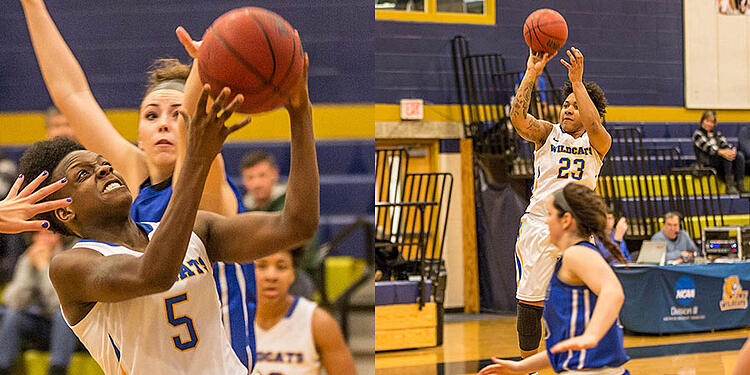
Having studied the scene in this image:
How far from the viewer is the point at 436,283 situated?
8094 mm

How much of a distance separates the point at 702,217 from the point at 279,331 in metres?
8.87

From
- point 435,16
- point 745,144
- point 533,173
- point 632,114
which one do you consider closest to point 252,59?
point 533,173

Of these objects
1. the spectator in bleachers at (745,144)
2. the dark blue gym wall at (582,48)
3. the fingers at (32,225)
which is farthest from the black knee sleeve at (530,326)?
the spectator in bleachers at (745,144)

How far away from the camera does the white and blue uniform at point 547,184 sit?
503 centimetres

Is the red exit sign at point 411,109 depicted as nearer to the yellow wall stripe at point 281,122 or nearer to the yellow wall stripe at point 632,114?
the yellow wall stripe at point 632,114

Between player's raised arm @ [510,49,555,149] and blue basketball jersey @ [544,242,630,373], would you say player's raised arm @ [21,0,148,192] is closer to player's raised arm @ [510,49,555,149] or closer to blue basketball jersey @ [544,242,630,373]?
blue basketball jersey @ [544,242,630,373]

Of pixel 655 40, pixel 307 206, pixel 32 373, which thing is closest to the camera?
pixel 307 206

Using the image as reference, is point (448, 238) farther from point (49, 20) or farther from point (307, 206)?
point (307, 206)

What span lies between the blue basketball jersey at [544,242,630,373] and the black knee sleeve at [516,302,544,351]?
198 cm

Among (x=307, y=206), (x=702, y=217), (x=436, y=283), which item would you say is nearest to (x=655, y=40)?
(x=702, y=217)

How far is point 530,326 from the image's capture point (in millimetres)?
5008

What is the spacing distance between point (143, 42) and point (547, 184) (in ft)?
8.53

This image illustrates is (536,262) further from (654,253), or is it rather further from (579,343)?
(654,253)

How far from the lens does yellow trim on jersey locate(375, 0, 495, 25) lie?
1062 centimetres
